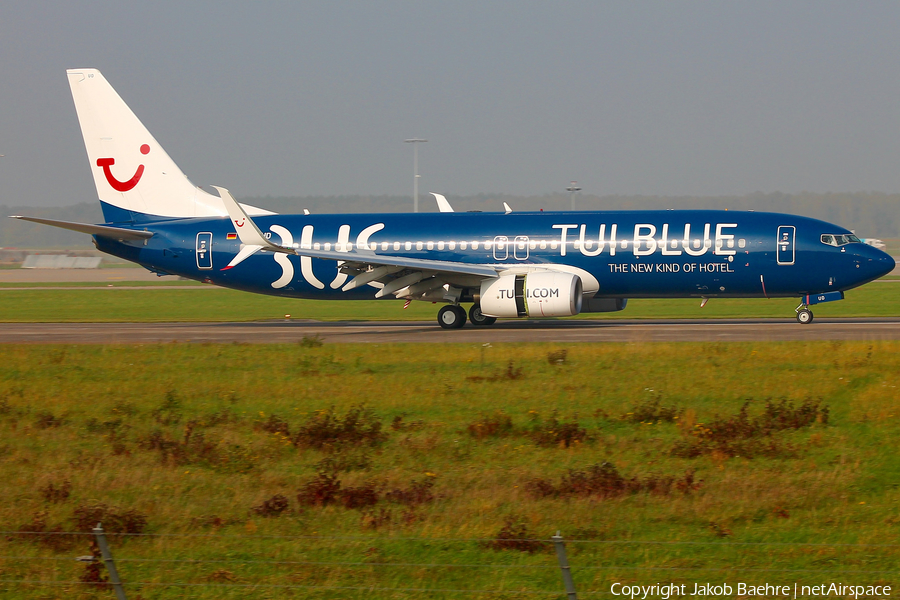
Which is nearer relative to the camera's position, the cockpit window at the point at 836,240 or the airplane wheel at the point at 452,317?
the cockpit window at the point at 836,240

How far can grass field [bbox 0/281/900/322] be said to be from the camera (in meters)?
44.3

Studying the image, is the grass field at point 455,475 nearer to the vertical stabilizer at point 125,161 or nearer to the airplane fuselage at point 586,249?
the airplane fuselage at point 586,249

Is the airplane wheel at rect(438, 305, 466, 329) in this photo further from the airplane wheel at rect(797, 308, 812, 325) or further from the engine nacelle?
the airplane wheel at rect(797, 308, 812, 325)

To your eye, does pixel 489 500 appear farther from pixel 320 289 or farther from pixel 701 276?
pixel 320 289

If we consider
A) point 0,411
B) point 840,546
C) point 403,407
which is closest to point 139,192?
point 0,411

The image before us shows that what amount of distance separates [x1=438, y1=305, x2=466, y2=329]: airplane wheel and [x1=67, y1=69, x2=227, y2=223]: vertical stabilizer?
11.1 meters

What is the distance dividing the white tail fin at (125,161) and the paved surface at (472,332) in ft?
16.8

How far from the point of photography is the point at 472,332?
34188 millimetres

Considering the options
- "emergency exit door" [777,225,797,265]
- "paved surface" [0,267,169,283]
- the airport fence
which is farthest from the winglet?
"paved surface" [0,267,169,283]

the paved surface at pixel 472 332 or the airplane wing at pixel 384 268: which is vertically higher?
the airplane wing at pixel 384 268

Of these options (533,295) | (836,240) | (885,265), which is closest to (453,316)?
(533,295)

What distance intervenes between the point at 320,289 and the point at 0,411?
2010cm

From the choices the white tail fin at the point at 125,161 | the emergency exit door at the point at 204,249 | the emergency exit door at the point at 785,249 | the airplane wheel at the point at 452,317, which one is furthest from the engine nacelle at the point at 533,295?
the white tail fin at the point at 125,161

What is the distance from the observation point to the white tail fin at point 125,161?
39.5 m
